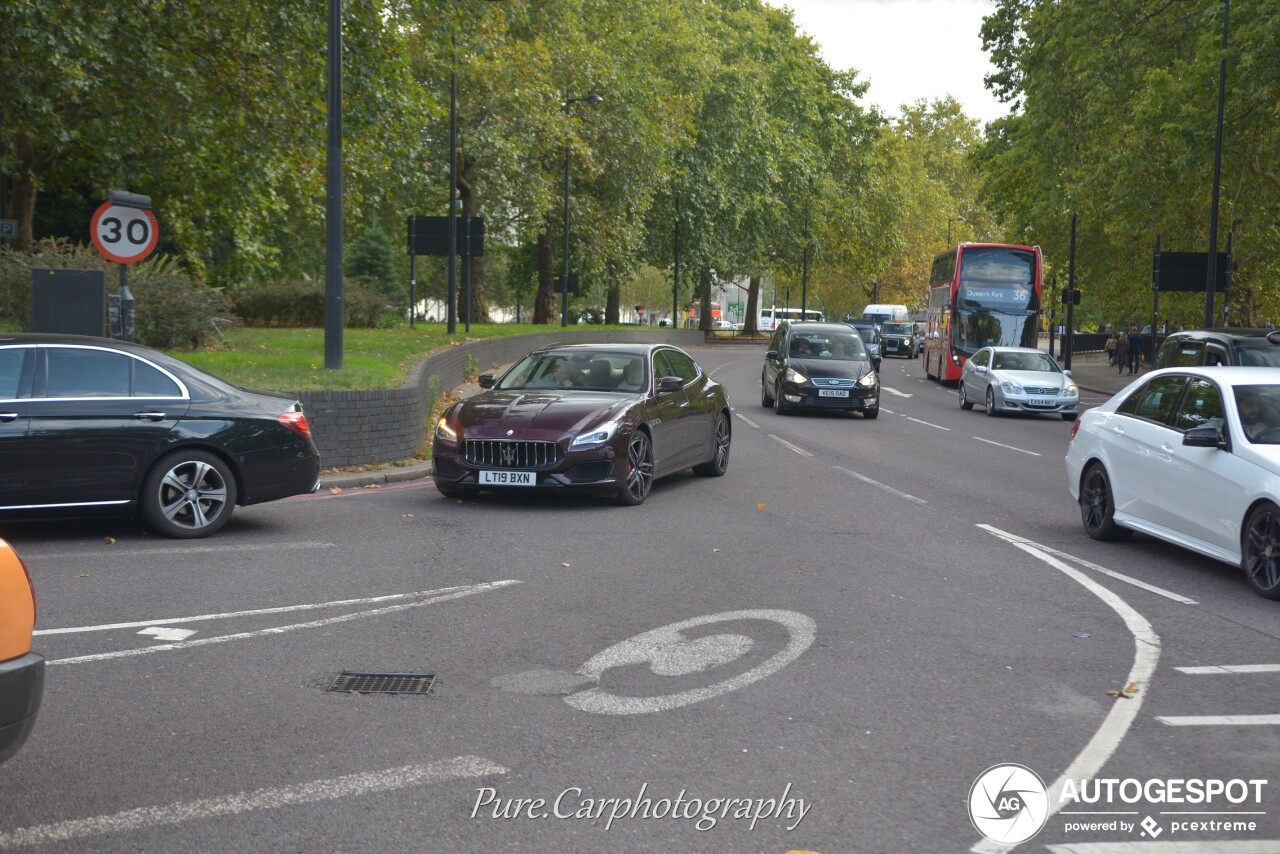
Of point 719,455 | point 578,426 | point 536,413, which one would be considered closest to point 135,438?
point 536,413

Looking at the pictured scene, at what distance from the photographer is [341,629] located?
23.7 ft

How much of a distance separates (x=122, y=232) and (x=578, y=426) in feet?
18.3

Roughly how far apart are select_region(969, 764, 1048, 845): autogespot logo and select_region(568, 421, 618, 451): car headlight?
718 cm

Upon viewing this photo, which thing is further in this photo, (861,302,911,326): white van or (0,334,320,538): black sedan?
(861,302,911,326): white van

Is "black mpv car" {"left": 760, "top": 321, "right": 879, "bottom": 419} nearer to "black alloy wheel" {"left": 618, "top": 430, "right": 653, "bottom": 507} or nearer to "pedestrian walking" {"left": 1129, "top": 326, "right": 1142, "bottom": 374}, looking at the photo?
"black alloy wheel" {"left": 618, "top": 430, "right": 653, "bottom": 507}

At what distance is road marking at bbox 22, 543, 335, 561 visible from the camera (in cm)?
930

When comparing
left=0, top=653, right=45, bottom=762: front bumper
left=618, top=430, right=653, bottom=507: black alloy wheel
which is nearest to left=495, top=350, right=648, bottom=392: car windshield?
left=618, top=430, right=653, bottom=507: black alloy wheel

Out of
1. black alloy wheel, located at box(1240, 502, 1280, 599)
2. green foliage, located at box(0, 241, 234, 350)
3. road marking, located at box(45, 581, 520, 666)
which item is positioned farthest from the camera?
green foliage, located at box(0, 241, 234, 350)

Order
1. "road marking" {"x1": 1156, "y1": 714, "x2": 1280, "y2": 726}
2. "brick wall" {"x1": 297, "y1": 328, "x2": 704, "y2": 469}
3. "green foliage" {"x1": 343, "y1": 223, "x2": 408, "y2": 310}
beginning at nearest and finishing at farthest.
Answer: "road marking" {"x1": 1156, "y1": 714, "x2": 1280, "y2": 726}
"brick wall" {"x1": 297, "y1": 328, "x2": 704, "y2": 469}
"green foliage" {"x1": 343, "y1": 223, "x2": 408, "y2": 310}

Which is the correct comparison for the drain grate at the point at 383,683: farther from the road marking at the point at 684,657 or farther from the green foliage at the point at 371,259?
the green foliage at the point at 371,259

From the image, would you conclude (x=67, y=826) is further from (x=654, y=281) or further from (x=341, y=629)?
(x=654, y=281)

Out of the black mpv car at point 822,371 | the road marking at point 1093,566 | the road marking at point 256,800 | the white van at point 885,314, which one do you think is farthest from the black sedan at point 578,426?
the white van at point 885,314

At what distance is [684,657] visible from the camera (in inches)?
262

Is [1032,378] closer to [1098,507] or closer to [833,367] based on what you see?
[833,367]
